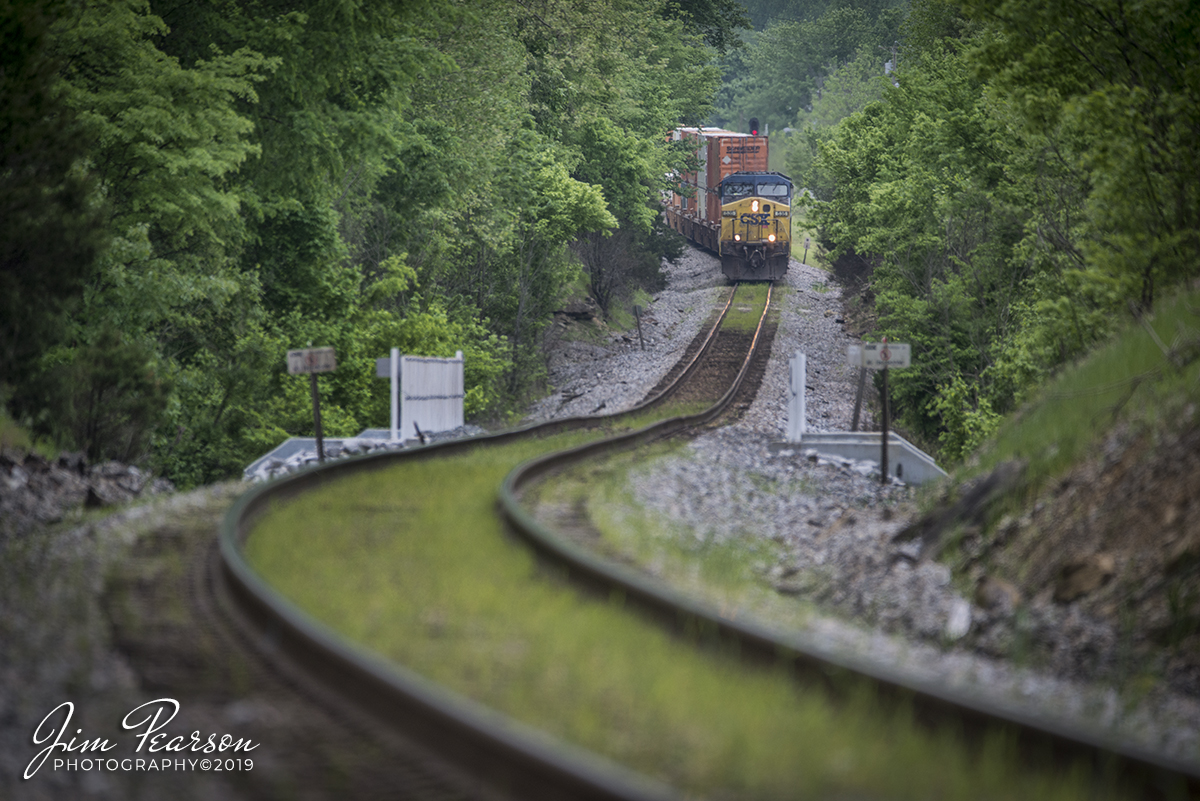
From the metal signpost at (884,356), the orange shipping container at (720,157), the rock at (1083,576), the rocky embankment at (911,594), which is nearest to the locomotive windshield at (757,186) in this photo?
the orange shipping container at (720,157)

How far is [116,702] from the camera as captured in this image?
190 inches

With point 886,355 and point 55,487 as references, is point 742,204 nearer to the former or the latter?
point 886,355

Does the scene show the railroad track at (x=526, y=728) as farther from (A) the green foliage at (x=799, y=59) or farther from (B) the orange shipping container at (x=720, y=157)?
(A) the green foliage at (x=799, y=59)

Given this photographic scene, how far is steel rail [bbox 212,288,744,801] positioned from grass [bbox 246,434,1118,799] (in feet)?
0.87

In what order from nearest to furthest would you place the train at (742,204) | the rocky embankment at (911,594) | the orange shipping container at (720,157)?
the rocky embankment at (911,594)
the train at (742,204)
the orange shipping container at (720,157)

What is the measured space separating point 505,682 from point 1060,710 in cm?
314

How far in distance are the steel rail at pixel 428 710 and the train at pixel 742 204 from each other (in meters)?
38.1

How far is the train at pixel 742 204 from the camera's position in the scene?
43062mm

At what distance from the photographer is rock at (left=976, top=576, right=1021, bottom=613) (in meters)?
8.16

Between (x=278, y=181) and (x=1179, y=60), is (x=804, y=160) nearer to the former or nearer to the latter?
(x=278, y=181)

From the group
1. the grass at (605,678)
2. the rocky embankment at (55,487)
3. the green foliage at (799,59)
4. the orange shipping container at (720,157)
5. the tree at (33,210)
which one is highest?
the green foliage at (799,59)

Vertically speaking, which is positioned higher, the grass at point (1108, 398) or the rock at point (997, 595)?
the grass at point (1108, 398)

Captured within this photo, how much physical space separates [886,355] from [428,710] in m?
12.7

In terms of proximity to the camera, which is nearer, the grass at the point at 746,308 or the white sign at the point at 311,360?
the white sign at the point at 311,360
